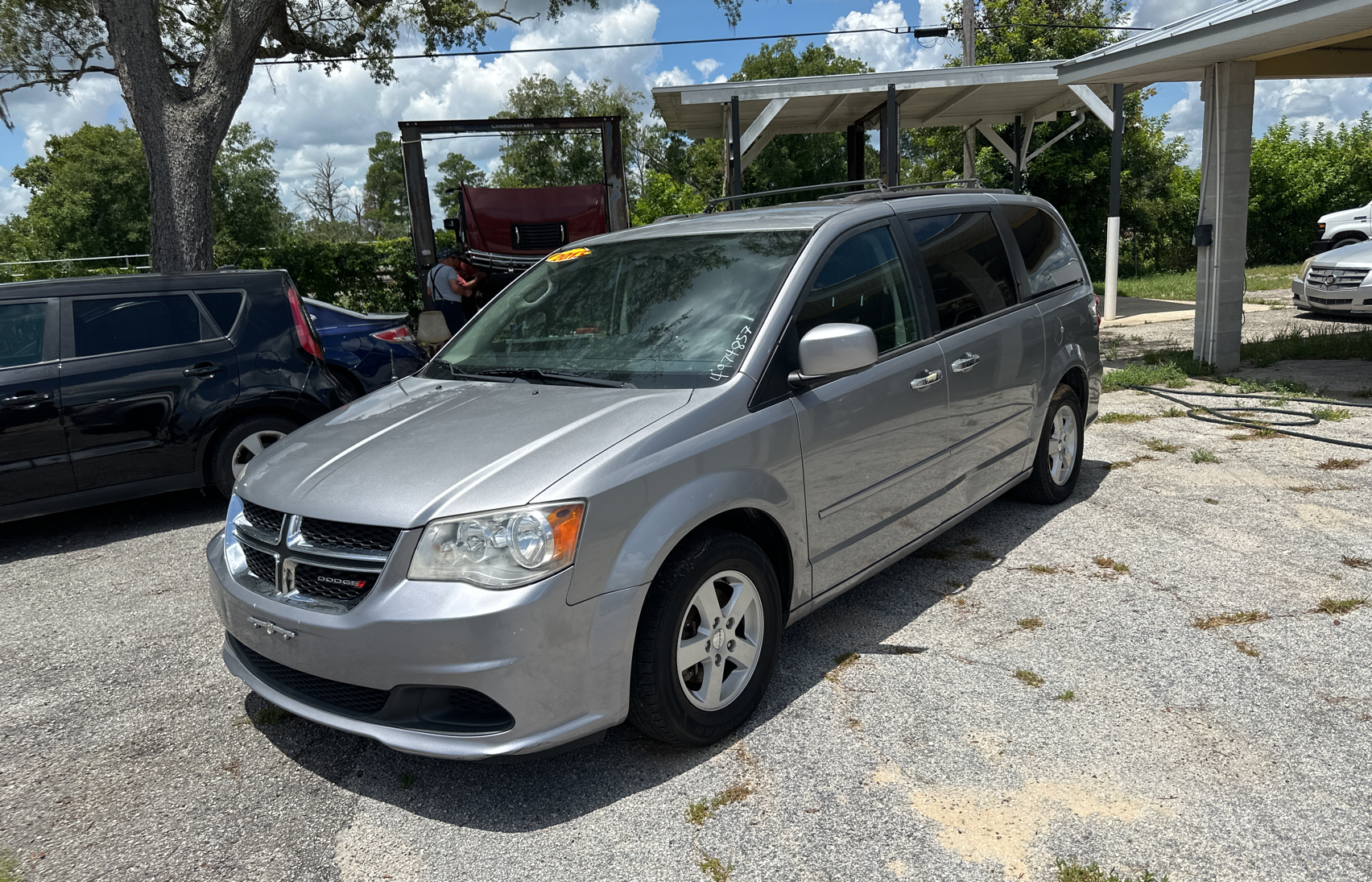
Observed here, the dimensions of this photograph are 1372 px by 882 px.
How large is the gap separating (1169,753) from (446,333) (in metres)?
3.76

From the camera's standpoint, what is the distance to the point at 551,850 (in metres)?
2.75

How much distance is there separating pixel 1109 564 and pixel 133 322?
6016mm

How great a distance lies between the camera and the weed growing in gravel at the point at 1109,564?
463 cm

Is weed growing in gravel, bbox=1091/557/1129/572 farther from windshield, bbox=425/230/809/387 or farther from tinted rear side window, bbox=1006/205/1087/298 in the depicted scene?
windshield, bbox=425/230/809/387

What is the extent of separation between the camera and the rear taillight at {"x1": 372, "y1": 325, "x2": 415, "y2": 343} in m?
8.62

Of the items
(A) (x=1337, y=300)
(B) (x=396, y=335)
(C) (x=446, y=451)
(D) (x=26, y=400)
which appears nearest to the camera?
(C) (x=446, y=451)

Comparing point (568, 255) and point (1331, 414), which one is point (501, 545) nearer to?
point (568, 255)

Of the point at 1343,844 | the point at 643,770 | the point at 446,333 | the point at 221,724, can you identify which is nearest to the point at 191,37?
the point at 446,333

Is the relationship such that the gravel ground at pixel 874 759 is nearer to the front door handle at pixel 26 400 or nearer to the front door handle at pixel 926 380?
the front door handle at pixel 926 380

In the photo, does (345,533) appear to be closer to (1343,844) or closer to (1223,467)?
(1343,844)

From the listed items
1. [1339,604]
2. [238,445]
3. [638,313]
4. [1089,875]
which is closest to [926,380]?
[638,313]

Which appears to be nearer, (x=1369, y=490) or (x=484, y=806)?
(x=484, y=806)

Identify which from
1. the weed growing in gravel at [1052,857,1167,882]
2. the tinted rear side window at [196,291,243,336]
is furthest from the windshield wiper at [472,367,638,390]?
the tinted rear side window at [196,291,243,336]

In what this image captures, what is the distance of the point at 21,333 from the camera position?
5977mm
